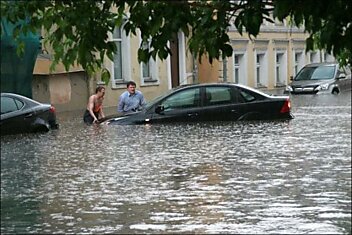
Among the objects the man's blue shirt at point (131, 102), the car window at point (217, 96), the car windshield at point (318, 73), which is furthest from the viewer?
the car windshield at point (318, 73)

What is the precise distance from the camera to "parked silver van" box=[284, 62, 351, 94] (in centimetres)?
3869

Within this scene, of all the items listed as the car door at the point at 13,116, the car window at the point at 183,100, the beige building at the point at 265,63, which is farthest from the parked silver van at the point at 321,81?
the car door at the point at 13,116

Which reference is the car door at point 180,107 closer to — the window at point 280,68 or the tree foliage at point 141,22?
the tree foliage at point 141,22

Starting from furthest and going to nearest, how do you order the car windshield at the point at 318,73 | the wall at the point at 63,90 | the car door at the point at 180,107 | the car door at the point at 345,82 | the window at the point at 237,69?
the window at the point at 237,69
the car windshield at the point at 318,73
the car door at the point at 345,82
the wall at the point at 63,90
the car door at the point at 180,107

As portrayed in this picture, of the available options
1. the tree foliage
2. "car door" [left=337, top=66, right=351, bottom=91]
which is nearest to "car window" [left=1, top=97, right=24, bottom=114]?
the tree foliage

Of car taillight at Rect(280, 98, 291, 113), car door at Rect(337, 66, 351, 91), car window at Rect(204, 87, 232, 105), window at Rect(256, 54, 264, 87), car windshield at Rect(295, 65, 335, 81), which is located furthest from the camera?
window at Rect(256, 54, 264, 87)

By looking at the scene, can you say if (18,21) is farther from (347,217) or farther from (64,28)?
(347,217)

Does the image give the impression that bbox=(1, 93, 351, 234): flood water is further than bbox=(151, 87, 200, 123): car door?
No

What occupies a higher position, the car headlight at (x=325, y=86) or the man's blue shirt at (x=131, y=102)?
the man's blue shirt at (x=131, y=102)

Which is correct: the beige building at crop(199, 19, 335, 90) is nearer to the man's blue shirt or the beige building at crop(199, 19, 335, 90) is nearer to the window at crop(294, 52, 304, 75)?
the window at crop(294, 52, 304, 75)

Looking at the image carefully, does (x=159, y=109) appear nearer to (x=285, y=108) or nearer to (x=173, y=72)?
(x=285, y=108)

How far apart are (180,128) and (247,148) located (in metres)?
3.83

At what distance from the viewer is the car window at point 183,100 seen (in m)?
21.9

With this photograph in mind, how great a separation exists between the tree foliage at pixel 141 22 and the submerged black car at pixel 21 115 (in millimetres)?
14402
